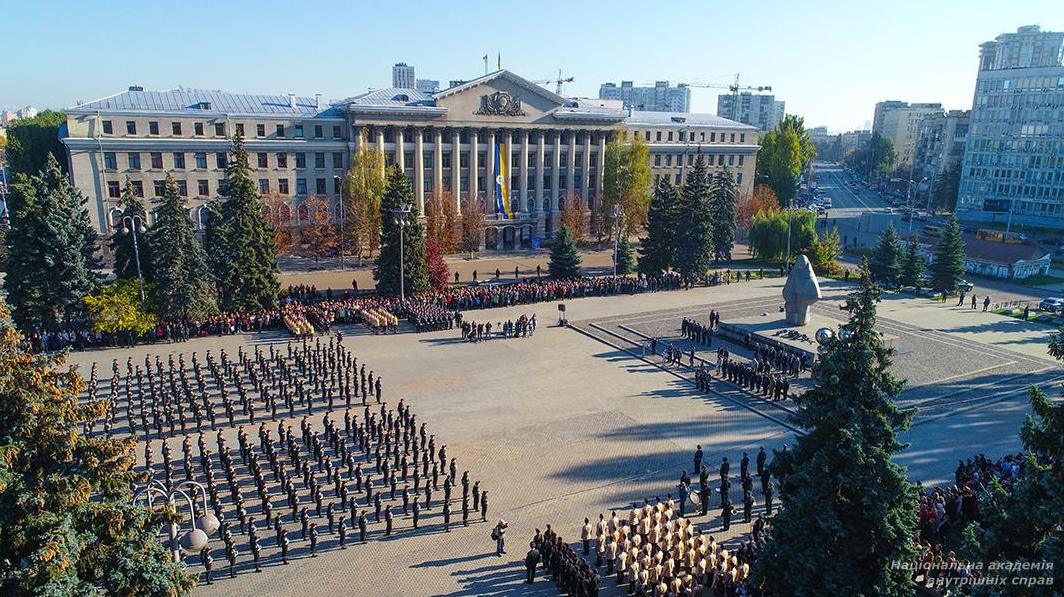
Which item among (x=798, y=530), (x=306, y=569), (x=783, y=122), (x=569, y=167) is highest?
(x=783, y=122)

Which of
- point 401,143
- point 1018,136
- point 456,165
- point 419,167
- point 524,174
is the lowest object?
point 524,174

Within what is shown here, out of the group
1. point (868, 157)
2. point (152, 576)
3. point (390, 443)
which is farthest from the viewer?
point (868, 157)

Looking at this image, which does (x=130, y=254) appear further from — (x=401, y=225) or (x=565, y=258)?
(x=565, y=258)

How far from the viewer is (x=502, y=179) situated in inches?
2547

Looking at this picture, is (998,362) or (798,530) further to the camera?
(998,362)

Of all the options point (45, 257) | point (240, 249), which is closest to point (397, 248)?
point (240, 249)

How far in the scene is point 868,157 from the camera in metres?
163

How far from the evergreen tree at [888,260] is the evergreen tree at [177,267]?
44.2 m

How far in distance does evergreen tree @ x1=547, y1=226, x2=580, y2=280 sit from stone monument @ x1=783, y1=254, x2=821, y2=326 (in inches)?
617

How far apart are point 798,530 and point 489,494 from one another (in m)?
10.2

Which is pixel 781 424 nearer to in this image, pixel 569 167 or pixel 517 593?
pixel 517 593

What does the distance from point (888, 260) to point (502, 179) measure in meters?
32.3

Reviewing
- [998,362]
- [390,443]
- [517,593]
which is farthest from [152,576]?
[998,362]

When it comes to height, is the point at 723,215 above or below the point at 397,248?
above
